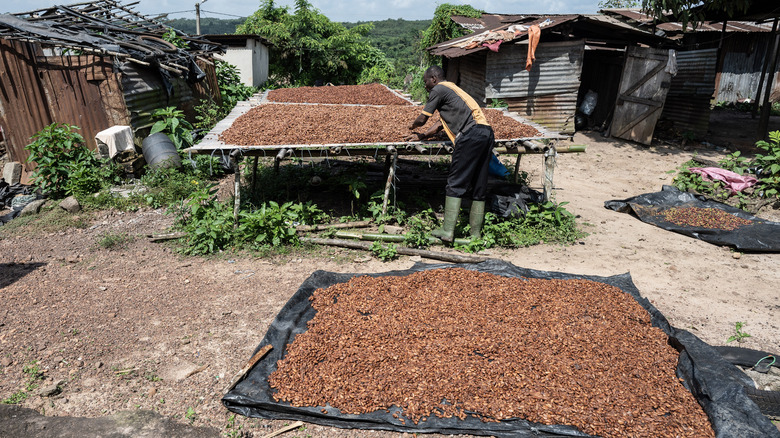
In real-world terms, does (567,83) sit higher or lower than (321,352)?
higher

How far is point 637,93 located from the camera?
38.0 ft

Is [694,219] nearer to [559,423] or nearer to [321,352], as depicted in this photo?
[559,423]

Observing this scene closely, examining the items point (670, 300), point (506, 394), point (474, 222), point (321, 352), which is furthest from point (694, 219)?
point (321, 352)

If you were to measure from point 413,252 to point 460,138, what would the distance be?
1.39m

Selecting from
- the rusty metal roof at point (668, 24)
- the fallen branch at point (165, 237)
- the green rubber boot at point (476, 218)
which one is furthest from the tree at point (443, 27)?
the fallen branch at point (165, 237)

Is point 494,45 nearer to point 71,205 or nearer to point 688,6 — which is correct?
point 688,6

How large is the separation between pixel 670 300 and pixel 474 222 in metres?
2.17

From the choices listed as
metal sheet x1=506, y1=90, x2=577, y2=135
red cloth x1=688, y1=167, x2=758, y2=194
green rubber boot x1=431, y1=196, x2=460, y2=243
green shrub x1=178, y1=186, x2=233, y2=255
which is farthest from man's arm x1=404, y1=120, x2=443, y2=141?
metal sheet x1=506, y1=90, x2=577, y2=135

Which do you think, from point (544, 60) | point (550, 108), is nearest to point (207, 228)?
point (544, 60)

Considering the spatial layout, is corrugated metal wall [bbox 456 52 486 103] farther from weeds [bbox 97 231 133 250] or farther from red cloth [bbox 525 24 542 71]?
weeds [bbox 97 231 133 250]

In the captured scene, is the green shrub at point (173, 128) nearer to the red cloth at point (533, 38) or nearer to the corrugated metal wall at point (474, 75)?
the corrugated metal wall at point (474, 75)

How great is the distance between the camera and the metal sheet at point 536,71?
37.4 feet

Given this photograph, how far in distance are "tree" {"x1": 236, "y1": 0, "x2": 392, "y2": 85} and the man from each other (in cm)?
1460

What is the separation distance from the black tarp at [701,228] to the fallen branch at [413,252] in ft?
10.3
